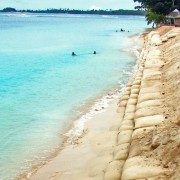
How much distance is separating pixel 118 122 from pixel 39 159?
2.87 meters

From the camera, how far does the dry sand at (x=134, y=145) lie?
749cm

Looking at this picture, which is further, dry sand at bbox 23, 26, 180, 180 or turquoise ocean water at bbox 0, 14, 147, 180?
turquoise ocean water at bbox 0, 14, 147, 180

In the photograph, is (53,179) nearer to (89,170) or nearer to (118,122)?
(89,170)

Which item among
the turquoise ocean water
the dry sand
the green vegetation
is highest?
the green vegetation

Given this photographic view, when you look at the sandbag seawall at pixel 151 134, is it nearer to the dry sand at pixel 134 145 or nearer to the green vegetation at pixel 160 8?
the dry sand at pixel 134 145

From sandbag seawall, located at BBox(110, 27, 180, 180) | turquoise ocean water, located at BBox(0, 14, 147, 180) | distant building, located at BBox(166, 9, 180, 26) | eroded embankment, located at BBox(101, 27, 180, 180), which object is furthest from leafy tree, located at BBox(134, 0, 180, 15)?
eroded embankment, located at BBox(101, 27, 180, 180)

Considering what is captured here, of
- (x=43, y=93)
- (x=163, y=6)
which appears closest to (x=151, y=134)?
(x=43, y=93)

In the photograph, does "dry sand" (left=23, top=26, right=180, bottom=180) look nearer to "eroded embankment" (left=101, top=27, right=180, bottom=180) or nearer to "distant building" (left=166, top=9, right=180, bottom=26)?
"eroded embankment" (left=101, top=27, right=180, bottom=180)

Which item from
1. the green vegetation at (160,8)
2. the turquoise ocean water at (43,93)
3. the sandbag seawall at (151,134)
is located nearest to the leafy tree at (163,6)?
the green vegetation at (160,8)

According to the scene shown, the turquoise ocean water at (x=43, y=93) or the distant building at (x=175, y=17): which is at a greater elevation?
the distant building at (x=175, y=17)

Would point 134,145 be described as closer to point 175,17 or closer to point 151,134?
point 151,134

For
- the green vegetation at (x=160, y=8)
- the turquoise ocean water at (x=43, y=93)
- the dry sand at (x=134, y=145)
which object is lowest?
the turquoise ocean water at (x=43, y=93)

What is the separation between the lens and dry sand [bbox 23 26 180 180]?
295 inches

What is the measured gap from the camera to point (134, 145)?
877cm
